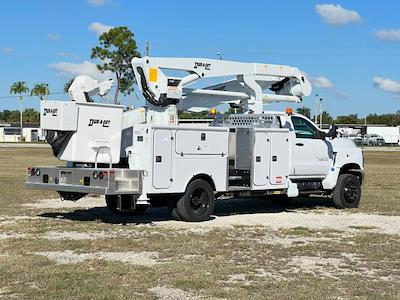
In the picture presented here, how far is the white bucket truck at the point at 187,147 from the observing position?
12.7 meters

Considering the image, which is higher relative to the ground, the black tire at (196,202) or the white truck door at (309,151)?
the white truck door at (309,151)

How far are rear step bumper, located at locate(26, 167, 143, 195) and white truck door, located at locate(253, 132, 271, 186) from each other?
10.2ft

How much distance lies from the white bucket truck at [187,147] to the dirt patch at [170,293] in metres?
4.80

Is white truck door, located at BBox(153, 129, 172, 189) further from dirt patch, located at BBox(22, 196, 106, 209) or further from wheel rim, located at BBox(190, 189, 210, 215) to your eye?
dirt patch, located at BBox(22, 196, 106, 209)

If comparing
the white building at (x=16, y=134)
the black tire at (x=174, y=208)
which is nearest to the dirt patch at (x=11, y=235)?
the black tire at (x=174, y=208)

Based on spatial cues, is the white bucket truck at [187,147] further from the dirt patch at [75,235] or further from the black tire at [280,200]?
the black tire at [280,200]

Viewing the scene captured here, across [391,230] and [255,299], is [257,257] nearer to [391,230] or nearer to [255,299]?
[255,299]

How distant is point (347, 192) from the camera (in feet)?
55.4

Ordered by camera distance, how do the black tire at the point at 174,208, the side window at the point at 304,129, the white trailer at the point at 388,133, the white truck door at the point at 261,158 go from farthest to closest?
the white trailer at the point at 388,133 → the side window at the point at 304,129 → the white truck door at the point at 261,158 → the black tire at the point at 174,208

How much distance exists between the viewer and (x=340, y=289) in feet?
25.6

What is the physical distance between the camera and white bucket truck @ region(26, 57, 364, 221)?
12.7 meters

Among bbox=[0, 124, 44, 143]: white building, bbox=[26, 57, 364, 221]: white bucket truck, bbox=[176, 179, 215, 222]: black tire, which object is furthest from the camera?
bbox=[0, 124, 44, 143]: white building

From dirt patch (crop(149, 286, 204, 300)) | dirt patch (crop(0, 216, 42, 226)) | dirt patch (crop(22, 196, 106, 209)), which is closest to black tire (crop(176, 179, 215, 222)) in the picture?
dirt patch (crop(0, 216, 42, 226))

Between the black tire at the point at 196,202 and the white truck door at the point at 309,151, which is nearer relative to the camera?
the black tire at the point at 196,202
